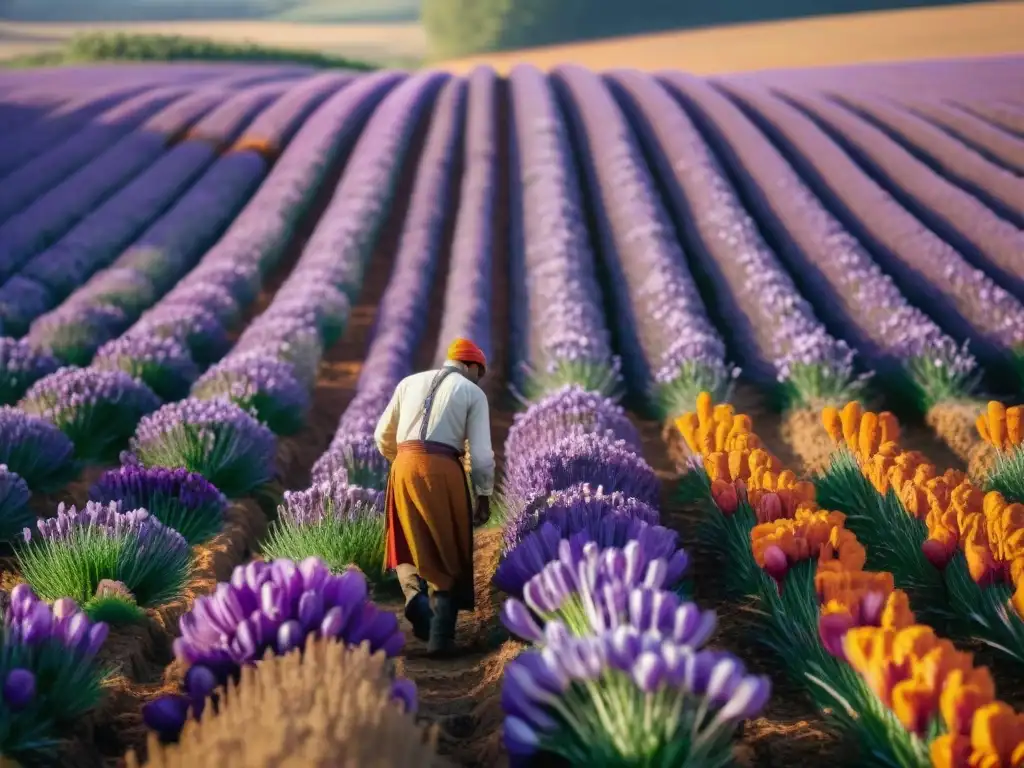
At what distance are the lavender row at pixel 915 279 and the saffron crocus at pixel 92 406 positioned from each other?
4355 millimetres

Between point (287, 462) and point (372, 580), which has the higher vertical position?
point (287, 462)

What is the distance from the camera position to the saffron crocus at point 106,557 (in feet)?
10.9

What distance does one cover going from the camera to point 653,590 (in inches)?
91.7

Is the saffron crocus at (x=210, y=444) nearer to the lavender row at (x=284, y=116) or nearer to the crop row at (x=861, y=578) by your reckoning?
the crop row at (x=861, y=578)

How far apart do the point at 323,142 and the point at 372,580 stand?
9269 mm

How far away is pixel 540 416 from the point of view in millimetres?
4980

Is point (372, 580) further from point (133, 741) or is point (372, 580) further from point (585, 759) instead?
point (585, 759)

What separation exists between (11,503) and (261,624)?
6.98 feet

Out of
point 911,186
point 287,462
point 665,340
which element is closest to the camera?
point 287,462

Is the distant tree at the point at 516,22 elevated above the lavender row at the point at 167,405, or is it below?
above

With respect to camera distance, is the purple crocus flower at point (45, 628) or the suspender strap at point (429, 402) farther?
the suspender strap at point (429, 402)

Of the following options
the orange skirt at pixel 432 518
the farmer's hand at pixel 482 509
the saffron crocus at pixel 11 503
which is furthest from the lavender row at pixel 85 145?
the farmer's hand at pixel 482 509

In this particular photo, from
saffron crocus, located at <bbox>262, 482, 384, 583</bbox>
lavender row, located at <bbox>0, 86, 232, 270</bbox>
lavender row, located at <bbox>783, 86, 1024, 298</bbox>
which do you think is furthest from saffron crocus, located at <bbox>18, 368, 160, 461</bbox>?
lavender row, located at <bbox>783, 86, 1024, 298</bbox>

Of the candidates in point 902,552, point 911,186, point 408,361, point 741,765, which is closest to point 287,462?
point 408,361
